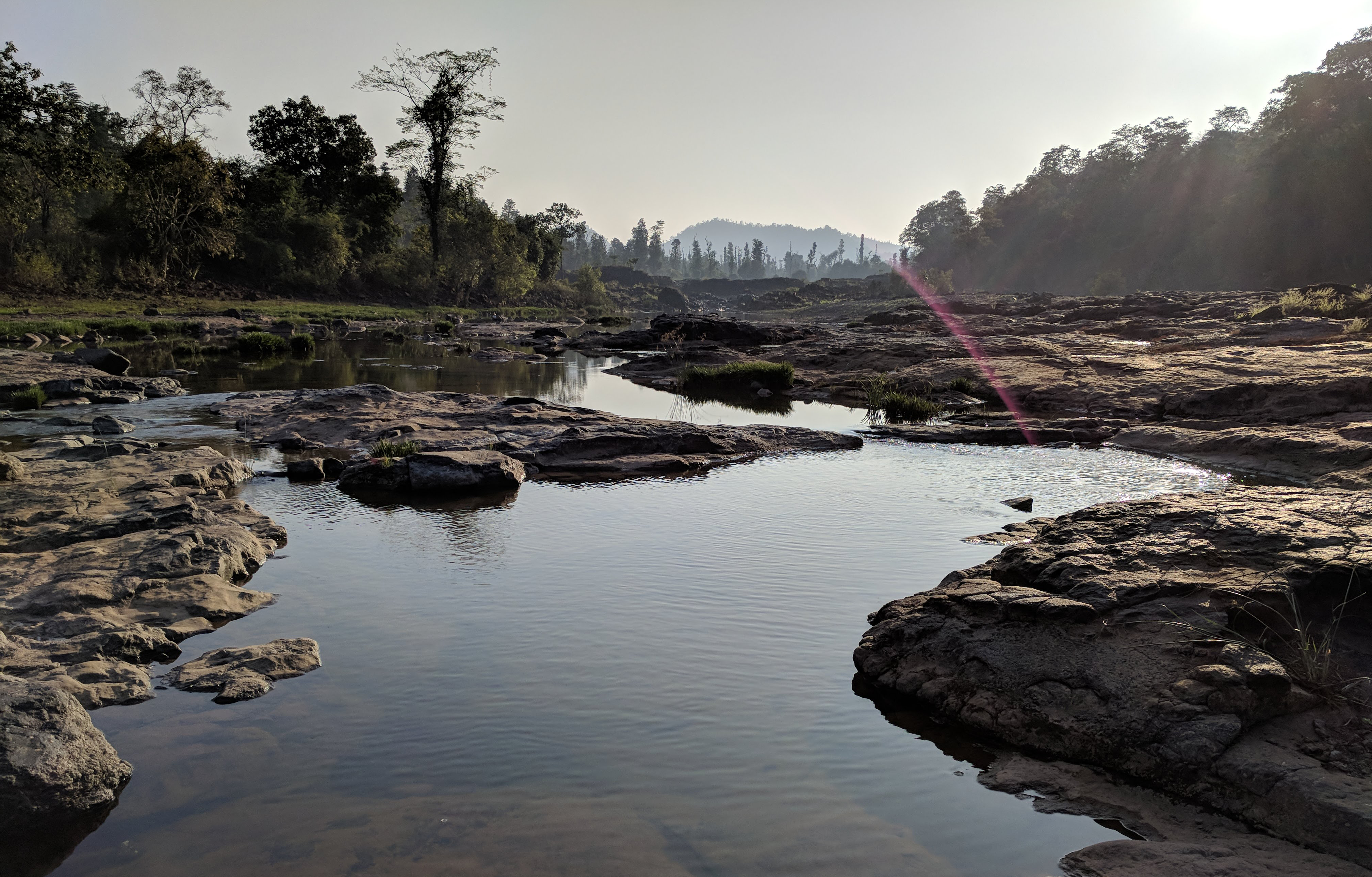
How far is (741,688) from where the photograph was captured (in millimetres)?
5758

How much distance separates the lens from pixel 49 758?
4.14 meters

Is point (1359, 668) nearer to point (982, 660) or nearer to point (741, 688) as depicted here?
point (982, 660)

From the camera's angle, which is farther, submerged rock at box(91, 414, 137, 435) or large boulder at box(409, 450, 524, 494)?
submerged rock at box(91, 414, 137, 435)

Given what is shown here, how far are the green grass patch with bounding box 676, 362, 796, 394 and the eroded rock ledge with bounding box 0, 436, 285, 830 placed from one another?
1777 cm

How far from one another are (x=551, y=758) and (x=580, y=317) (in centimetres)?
Result: 8398

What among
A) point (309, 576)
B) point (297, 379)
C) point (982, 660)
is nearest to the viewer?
point (982, 660)

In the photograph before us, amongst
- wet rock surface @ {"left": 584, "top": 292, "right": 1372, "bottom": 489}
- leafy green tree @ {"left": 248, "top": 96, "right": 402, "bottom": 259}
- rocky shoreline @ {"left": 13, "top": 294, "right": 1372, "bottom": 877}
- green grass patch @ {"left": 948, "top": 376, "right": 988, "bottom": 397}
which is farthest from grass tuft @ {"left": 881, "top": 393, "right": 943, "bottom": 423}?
leafy green tree @ {"left": 248, "top": 96, "right": 402, "bottom": 259}

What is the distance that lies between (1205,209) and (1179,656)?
119m

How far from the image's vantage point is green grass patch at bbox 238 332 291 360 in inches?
1199

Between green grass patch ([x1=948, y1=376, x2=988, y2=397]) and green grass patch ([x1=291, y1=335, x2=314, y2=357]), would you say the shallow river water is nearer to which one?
green grass patch ([x1=948, y1=376, x2=988, y2=397])

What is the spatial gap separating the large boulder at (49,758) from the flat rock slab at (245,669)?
0.90 meters

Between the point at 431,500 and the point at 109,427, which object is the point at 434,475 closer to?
the point at 431,500

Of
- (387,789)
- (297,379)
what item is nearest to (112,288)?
(297,379)

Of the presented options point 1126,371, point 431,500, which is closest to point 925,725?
point 431,500
